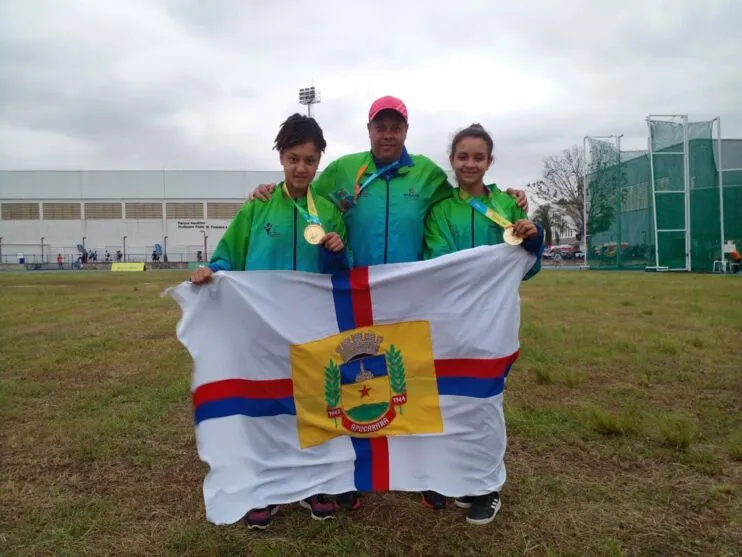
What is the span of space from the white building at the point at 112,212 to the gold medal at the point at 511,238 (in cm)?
6147

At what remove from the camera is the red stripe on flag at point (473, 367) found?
309 cm

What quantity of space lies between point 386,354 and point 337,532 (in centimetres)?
93

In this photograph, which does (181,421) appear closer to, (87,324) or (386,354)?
(386,354)

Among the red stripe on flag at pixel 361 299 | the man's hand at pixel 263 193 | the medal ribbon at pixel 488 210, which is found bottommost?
the red stripe on flag at pixel 361 299

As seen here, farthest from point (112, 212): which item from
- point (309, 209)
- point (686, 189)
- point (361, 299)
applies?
point (361, 299)

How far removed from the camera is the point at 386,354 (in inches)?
123

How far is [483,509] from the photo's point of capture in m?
2.95

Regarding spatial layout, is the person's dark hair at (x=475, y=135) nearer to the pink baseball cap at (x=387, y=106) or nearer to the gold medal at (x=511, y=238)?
the pink baseball cap at (x=387, y=106)

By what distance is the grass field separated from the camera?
2.73 metres

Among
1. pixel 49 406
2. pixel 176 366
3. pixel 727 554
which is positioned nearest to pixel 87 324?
pixel 176 366

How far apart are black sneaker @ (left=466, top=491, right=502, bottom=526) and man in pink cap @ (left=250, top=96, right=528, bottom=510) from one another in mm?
218

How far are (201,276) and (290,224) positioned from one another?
21.7 inches

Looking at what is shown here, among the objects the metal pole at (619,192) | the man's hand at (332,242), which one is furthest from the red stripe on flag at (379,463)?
the metal pole at (619,192)

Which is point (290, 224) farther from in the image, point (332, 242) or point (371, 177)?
point (371, 177)
